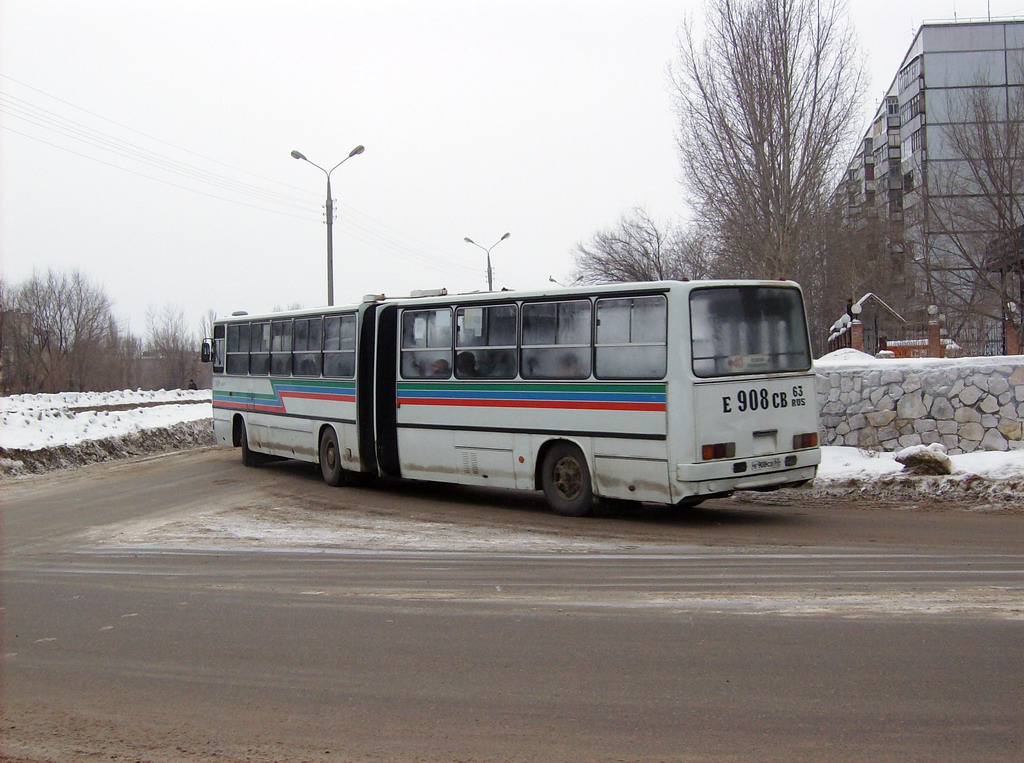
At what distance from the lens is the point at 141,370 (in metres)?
84.6

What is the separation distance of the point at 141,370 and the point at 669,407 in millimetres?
80359

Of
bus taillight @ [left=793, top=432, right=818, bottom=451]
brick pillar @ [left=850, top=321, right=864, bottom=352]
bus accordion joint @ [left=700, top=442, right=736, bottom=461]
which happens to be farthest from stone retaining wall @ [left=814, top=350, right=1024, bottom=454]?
brick pillar @ [left=850, top=321, right=864, bottom=352]

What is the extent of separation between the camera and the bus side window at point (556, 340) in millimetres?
12344

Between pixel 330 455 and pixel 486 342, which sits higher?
pixel 486 342

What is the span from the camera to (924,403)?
49.7 feet

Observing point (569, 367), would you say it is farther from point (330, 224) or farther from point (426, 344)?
point (330, 224)

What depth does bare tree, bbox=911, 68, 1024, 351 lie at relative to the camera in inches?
1319

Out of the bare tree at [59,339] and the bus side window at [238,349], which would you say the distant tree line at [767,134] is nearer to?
the bus side window at [238,349]

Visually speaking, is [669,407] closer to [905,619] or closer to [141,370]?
[905,619]

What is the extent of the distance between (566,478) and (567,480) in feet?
0.09

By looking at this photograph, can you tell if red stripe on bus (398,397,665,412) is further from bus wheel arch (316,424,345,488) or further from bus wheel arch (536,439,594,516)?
bus wheel arch (316,424,345,488)

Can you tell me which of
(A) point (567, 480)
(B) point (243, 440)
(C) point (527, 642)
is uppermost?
(B) point (243, 440)

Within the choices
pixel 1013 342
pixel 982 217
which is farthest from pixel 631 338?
pixel 982 217

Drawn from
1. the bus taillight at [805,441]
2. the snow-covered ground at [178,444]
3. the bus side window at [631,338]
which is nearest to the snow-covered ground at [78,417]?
the snow-covered ground at [178,444]
